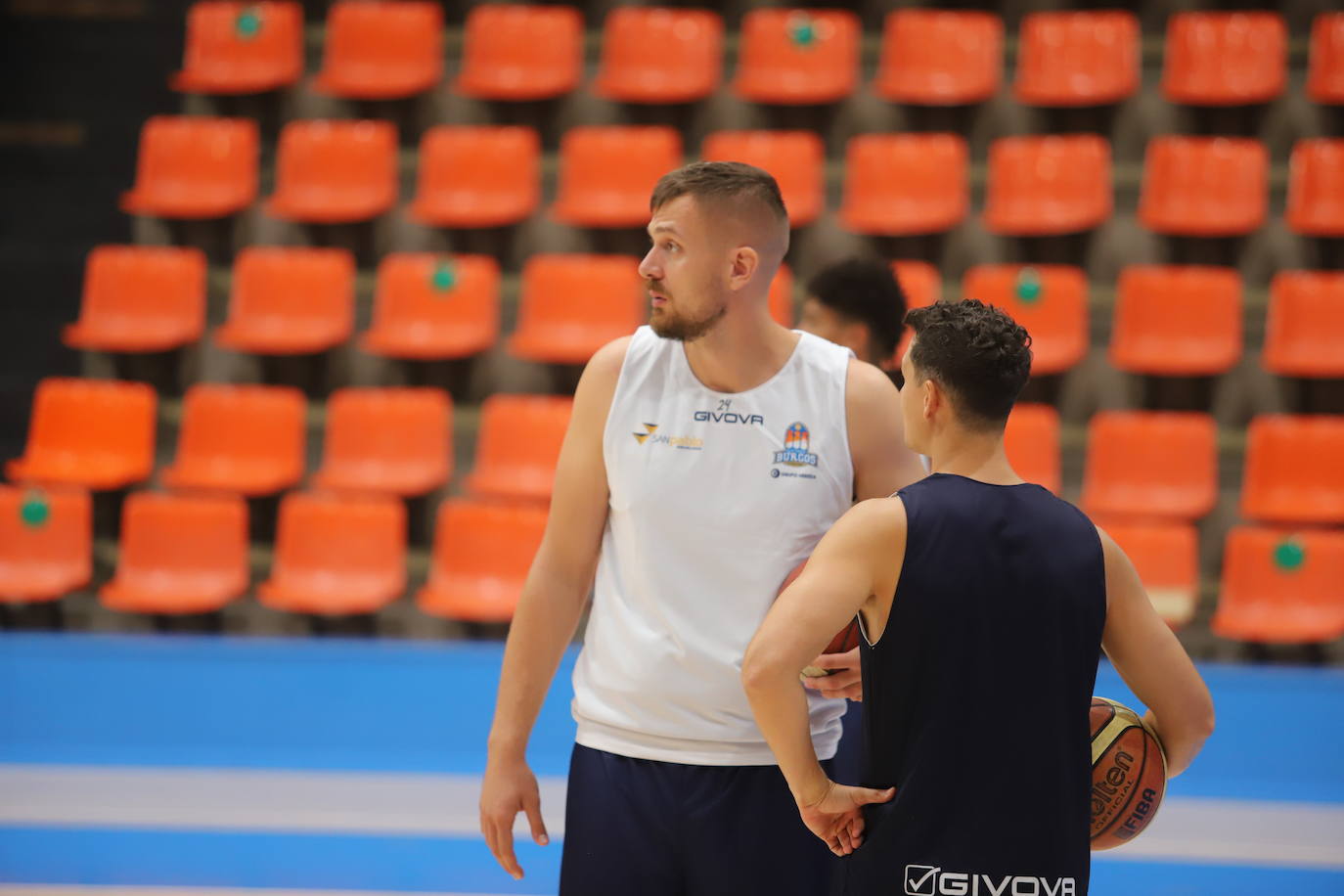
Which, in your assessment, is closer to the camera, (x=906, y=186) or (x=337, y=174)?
(x=906, y=186)

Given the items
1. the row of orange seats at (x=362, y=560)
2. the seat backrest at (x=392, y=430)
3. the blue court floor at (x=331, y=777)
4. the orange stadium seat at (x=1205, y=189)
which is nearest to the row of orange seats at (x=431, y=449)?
the seat backrest at (x=392, y=430)

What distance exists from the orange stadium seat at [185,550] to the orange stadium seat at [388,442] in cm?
46

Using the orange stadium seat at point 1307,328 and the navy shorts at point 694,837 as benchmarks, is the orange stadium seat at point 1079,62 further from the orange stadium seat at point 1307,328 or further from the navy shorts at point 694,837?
the navy shorts at point 694,837

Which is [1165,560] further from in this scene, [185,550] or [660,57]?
[185,550]

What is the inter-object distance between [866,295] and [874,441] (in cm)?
94

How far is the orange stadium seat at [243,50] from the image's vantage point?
23.7ft

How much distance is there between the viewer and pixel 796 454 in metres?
1.96

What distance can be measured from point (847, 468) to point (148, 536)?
4.73 m

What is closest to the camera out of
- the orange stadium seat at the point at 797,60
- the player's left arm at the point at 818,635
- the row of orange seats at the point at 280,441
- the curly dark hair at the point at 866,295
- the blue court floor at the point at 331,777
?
the player's left arm at the point at 818,635

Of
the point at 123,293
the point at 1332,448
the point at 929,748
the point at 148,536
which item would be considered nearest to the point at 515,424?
the point at 148,536

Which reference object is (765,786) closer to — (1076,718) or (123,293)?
(1076,718)

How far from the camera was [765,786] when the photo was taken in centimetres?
191

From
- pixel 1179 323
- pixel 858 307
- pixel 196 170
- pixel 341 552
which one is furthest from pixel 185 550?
pixel 1179 323

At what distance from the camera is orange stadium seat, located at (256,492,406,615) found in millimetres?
5777
